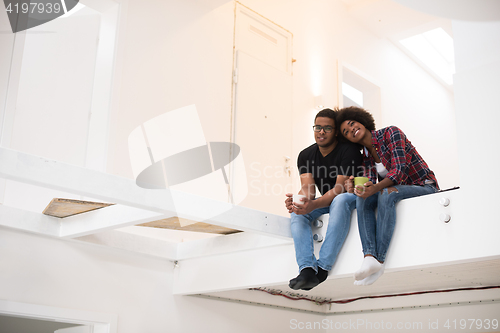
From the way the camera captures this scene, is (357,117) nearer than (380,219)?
No

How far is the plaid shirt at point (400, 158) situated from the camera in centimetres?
258

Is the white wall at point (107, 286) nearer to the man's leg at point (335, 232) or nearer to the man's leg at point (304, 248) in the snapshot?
the man's leg at point (304, 248)

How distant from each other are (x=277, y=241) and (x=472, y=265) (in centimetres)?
106

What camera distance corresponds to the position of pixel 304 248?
2596mm

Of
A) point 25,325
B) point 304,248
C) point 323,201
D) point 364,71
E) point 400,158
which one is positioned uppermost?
point 364,71

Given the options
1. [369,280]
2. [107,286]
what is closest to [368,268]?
[369,280]

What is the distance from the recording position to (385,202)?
8.05 ft

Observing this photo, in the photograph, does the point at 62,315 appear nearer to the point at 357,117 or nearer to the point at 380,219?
the point at 380,219

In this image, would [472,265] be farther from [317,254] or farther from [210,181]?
[210,181]

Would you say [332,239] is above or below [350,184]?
below

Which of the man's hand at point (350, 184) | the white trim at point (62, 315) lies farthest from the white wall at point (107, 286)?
the man's hand at point (350, 184)

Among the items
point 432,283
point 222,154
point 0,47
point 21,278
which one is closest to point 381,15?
point 222,154

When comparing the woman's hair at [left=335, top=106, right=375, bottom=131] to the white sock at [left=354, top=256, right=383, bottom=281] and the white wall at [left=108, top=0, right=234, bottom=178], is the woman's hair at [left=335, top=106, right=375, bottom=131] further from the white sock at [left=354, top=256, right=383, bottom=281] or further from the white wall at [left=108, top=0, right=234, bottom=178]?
the white wall at [left=108, top=0, right=234, bottom=178]

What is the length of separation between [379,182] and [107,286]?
5.82ft
